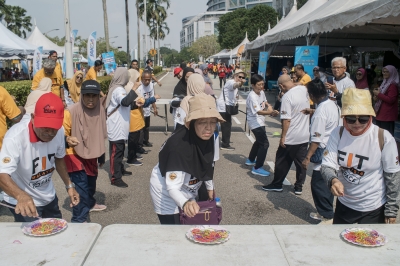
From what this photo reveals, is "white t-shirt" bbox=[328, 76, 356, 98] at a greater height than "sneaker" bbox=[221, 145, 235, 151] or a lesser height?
greater

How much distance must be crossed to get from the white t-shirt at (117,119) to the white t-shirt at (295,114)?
2406mm

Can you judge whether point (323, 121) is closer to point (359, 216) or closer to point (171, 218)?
point (359, 216)

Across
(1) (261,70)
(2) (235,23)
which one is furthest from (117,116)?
(2) (235,23)

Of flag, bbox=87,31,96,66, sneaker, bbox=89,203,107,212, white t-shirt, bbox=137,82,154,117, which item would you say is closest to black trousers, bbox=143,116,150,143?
white t-shirt, bbox=137,82,154,117

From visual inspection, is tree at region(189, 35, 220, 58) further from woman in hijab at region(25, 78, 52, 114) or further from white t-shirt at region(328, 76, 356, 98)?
woman in hijab at region(25, 78, 52, 114)

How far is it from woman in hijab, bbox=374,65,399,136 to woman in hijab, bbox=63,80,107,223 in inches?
234

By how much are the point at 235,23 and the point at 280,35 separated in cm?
5326

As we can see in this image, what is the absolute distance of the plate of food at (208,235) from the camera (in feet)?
7.49

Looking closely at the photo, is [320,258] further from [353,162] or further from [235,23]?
[235,23]

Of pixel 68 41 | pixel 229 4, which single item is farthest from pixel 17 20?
pixel 229 4

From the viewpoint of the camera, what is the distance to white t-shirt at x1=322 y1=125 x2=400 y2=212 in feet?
9.39

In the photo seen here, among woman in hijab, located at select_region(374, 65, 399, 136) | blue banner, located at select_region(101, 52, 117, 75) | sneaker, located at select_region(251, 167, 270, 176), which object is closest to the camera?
sneaker, located at select_region(251, 167, 270, 176)

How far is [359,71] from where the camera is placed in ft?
30.5

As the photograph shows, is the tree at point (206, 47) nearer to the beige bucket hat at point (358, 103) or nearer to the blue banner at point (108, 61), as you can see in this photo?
the blue banner at point (108, 61)
